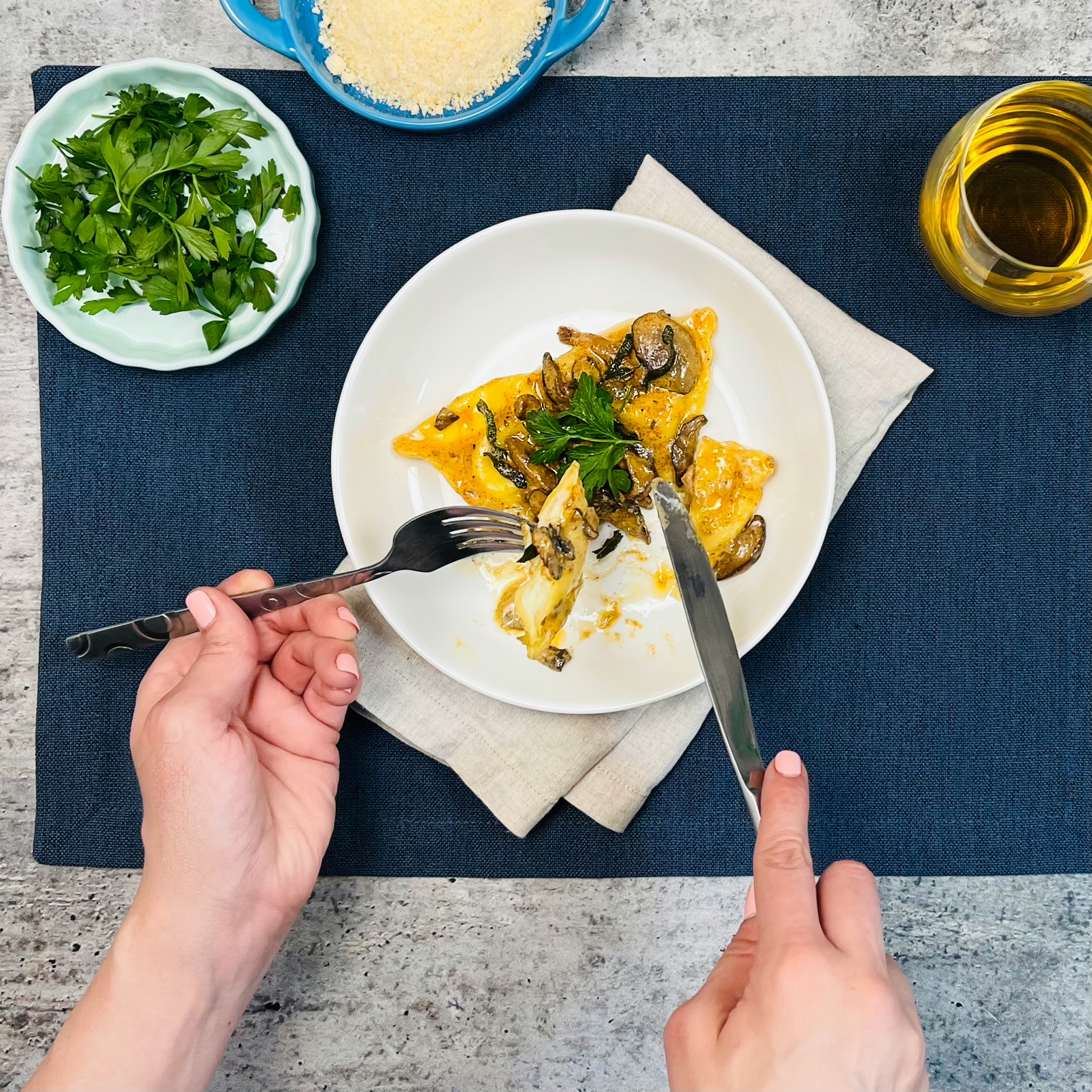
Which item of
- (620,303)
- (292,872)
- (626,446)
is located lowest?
(292,872)

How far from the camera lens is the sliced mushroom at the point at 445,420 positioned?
164 centimetres

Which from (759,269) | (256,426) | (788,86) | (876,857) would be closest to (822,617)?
(876,857)

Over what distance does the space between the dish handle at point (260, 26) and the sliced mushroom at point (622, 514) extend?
0.95m

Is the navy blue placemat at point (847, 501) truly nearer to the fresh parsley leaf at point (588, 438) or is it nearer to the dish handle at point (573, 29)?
the dish handle at point (573, 29)

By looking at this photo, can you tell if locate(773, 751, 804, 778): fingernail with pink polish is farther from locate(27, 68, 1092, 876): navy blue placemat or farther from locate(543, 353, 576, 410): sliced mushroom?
locate(543, 353, 576, 410): sliced mushroom

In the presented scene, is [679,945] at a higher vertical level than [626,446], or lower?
lower

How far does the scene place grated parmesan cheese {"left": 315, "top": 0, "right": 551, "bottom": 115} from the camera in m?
1.58

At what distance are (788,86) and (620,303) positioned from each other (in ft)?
1.70

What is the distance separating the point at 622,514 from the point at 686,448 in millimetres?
165

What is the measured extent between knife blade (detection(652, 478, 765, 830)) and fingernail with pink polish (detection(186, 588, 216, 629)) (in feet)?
2.33

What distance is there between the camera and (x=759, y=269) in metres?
1.68

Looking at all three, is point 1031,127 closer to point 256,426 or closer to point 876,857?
point 876,857

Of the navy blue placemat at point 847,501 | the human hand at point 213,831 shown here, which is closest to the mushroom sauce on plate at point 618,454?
the navy blue placemat at point 847,501

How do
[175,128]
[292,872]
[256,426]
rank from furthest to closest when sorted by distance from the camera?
[256,426] → [175,128] → [292,872]
